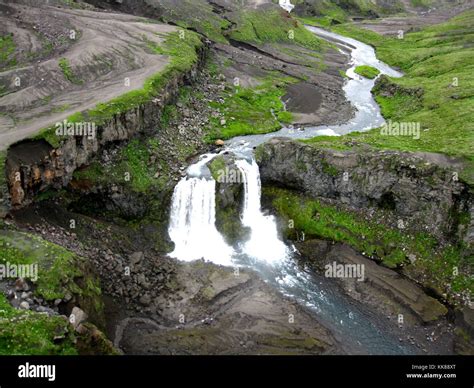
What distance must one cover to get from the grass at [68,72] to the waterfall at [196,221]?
20782 millimetres

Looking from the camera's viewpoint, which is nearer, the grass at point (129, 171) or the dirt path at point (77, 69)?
the grass at point (129, 171)

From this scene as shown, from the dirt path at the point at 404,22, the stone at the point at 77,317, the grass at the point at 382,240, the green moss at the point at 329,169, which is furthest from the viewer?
the dirt path at the point at 404,22

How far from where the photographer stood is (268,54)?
4048 inches

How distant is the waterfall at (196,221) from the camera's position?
47250 mm

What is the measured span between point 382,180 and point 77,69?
41.8 metres

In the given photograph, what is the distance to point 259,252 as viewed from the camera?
47500 mm

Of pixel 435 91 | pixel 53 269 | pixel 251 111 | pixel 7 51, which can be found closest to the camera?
pixel 53 269

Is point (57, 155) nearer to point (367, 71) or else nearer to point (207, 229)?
point (207, 229)

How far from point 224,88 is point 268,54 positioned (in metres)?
30.2

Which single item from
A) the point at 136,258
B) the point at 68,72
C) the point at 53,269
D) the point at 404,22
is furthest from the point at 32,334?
the point at 404,22

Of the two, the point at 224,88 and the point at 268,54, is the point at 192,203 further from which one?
the point at 268,54

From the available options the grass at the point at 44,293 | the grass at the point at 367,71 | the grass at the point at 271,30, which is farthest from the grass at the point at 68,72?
the grass at the point at 367,71

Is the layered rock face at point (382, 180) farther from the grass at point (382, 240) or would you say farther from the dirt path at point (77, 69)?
the dirt path at point (77, 69)

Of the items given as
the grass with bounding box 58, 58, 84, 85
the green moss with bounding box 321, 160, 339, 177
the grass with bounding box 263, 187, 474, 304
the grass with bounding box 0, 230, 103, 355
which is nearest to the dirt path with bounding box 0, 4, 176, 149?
the grass with bounding box 58, 58, 84, 85
